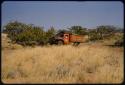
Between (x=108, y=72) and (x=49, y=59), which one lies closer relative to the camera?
(x=108, y=72)

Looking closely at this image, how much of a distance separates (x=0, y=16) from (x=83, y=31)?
66.8 ft

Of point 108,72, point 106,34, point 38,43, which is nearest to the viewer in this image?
point 108,72

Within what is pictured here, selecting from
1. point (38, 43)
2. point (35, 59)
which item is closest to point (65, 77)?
point (35, 59)

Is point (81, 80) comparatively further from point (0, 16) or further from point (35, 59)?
point (35, 59)

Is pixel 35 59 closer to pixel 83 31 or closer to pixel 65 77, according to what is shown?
pixel 65 77

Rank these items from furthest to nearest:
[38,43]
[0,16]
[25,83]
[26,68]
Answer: [38,43] → [26,68] → [25,83] → [0,16]

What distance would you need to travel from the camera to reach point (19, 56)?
32.0 ft

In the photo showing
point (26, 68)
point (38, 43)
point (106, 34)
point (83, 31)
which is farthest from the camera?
point (106, 34)

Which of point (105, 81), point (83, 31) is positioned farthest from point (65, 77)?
point (83, 31)

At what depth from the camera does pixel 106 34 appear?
2669 cm

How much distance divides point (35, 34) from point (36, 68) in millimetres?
9922

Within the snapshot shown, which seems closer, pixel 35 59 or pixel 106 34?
pixel 35 59

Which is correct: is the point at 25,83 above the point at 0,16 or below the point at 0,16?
below

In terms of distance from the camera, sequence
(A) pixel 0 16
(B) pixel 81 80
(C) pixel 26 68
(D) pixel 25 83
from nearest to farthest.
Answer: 1. (A) pixel 0 16
2. (D) pixel 25 83
3. (B) pixel 81 80
4. (C) pixel 26 68
